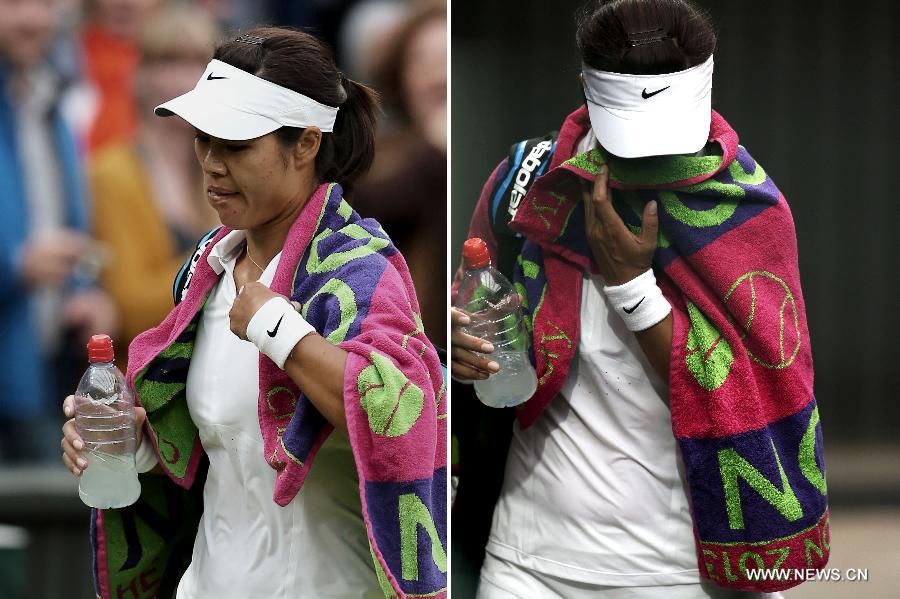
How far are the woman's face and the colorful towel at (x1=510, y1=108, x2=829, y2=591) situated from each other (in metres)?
0.39

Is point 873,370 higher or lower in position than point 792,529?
higher

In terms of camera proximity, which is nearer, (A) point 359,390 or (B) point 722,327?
(A) point 359,390

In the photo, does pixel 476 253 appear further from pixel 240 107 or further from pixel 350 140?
pixel 240 107

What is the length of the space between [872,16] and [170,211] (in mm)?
1234

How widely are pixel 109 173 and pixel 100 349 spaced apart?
0.42 meters

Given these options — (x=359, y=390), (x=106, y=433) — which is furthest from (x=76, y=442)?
(x=359, y=390)

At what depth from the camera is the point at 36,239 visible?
2027 mm

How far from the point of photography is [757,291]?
1765mm

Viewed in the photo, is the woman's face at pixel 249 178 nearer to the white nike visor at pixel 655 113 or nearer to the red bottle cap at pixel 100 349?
the red bottle cap at pixel 100 349

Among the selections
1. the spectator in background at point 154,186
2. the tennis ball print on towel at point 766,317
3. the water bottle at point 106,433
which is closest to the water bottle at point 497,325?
the tennis ball print on towel at point 766,317

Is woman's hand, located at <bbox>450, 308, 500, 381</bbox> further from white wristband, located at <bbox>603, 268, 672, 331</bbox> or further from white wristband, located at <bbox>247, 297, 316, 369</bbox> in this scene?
white wristband, located at <bbox>247, 297, 316, 369</bbox>

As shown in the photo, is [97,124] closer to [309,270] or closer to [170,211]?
[170,211]

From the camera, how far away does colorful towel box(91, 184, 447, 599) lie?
162cm

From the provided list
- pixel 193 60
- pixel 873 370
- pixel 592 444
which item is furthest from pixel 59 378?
pixel 873 370
